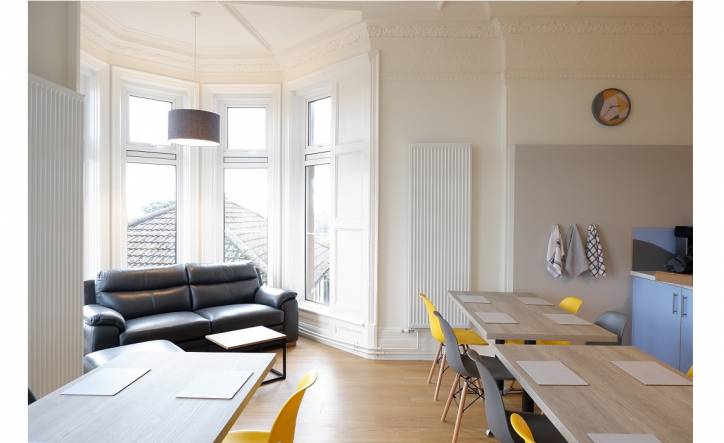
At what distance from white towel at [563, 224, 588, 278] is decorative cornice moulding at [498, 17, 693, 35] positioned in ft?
6.93

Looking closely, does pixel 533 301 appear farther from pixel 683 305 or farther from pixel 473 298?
pixel 683 305

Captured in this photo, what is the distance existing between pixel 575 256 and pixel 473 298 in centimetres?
139

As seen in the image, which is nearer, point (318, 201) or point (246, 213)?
point (318, 201)

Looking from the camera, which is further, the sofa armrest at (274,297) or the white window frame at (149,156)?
the white window frame at (149,156)

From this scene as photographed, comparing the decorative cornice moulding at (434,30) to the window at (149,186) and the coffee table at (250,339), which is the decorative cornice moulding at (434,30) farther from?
the coffee table at (250,339)

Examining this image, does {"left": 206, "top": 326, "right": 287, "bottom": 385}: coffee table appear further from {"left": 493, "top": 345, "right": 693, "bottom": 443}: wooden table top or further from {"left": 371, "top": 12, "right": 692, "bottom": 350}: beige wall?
{"left": 493, "top": 345, "right": 693, "bottom": 443}: wooden table top

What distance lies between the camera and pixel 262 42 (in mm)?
5141

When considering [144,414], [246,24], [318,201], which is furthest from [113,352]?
[246,24]

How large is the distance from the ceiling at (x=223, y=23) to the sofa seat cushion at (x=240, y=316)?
330 centimetres

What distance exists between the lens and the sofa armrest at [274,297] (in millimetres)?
4855

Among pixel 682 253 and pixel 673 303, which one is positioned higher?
pixel 682 253

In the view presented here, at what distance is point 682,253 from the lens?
4219mm

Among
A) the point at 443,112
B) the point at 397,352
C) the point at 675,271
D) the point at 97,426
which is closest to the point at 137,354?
the point at 97,426

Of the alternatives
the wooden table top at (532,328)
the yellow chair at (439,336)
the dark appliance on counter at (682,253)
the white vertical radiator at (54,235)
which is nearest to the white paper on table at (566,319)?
the wooden table top at (532,328)
